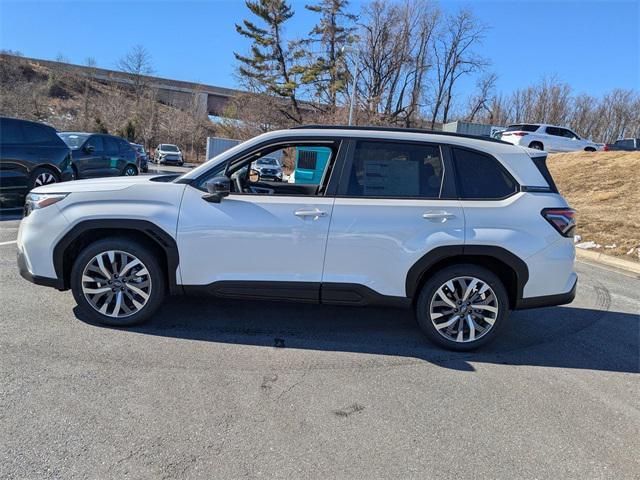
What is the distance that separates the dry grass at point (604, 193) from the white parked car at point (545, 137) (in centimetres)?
251

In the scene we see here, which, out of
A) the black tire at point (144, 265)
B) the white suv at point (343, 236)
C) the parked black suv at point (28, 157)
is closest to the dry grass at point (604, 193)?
the white suv at point (343, 236)

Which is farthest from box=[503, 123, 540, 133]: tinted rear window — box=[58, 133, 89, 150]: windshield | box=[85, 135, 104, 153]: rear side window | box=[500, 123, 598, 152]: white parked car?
box=[58, 133, 89, 150]: windshield

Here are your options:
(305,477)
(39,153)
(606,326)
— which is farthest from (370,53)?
(305,477)

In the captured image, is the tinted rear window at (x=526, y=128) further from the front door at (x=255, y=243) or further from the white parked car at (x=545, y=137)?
the front door at (x=255, y=243)

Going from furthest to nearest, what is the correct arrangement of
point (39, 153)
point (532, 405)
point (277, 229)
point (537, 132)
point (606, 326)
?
point (537, 132), point (39, 153), point (606, 326), point (277, 229), point (532, 405)

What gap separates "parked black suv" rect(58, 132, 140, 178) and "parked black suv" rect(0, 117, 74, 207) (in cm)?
185

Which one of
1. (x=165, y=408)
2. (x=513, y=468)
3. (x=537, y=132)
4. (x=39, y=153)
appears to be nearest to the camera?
(x=513, y=468)

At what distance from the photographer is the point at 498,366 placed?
3814 millimetres

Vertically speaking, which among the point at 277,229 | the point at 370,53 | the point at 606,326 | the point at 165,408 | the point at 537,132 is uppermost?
the point at 370,53

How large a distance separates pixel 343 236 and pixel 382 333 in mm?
1152

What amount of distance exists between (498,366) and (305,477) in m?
2.18

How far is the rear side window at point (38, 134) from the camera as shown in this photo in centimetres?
925

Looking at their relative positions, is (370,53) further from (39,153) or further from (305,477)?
(305,477)

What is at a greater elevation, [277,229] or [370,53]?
[370,53]
